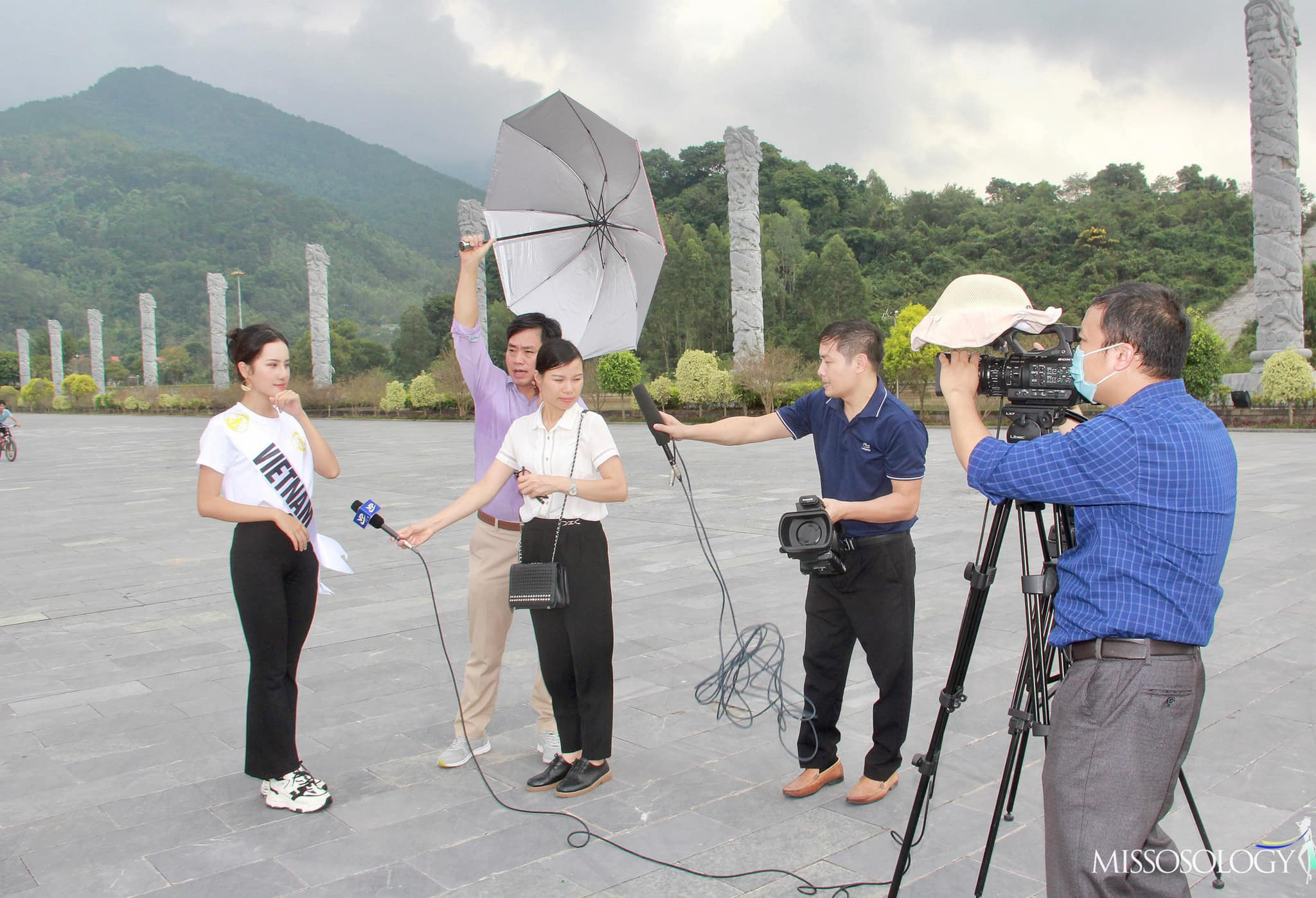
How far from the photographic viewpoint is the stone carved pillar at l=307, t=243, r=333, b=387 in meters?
40.3

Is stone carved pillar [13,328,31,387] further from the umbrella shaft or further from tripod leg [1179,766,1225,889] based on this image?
tripod leg [1179,766,1225,889]

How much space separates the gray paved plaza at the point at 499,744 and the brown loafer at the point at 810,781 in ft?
0.15

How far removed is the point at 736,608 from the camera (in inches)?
215

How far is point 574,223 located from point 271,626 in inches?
74.6

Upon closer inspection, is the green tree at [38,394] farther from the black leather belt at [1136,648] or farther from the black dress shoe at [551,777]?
the black leather belt at [1136,648]

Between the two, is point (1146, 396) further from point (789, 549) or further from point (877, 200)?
point (877, 200)

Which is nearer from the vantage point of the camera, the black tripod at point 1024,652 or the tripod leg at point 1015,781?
the black tripod at point 1024,652

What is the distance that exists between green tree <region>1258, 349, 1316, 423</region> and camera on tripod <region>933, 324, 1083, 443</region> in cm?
2012

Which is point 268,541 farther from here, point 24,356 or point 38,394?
point 24,356

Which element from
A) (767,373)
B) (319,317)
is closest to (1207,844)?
(767,373)

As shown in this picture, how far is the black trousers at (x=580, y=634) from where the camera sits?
9.93ft

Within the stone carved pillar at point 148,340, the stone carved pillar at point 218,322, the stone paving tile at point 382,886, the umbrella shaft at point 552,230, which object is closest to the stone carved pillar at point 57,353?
the stone carved pillar at point 148,340

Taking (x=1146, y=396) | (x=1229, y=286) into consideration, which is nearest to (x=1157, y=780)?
(x=1146, y=396)
